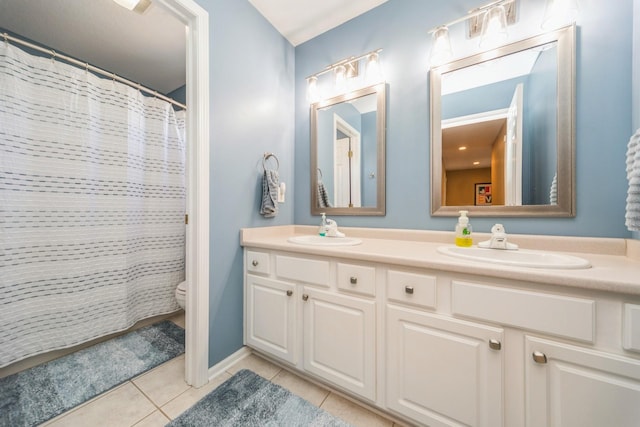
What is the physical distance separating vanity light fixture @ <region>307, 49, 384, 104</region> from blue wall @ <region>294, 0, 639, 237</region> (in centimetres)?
8

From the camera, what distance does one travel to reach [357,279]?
1.09 m

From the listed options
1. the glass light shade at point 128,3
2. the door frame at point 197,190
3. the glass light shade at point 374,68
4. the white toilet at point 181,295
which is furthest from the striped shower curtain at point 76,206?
the glass light shade at point 374,68

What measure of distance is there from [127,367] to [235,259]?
0.91m

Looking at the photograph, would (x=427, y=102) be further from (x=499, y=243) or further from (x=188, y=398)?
(x=188, y=398)

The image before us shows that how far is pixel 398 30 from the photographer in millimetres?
1527

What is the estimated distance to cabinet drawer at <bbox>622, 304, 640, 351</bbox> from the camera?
0.63 metres

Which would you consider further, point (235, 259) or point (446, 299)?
point (235, 259)

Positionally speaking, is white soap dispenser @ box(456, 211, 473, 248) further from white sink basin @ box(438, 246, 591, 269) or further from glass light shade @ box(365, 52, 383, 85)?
glass light shade @ box(365, 52, 383, 85)

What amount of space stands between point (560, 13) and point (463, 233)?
1.11 m

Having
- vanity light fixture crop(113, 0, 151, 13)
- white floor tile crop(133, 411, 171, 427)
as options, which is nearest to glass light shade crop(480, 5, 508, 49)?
vanity light fixture crop(113, 0, 151, 13)

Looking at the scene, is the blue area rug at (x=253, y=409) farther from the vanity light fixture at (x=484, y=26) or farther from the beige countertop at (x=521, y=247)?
the vanity light fixture at (x=484, y=26)

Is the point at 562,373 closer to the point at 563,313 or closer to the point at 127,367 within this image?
the point at 563,313

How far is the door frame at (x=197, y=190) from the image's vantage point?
50.1 inches

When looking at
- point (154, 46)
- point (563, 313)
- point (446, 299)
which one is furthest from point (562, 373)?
point (154, 46)
